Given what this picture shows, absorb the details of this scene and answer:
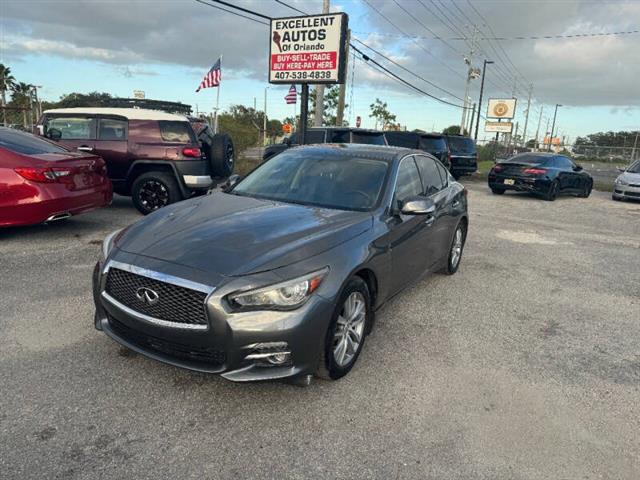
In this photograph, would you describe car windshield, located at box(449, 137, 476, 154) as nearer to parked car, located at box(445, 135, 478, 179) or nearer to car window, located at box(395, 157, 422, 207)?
parked car, located at box(445, 135, 478, 179)

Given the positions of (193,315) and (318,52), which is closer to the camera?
(193,315)

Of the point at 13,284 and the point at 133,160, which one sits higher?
the point at 133,160

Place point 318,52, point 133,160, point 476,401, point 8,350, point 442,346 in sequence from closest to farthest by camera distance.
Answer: point 476,401 → point 8,350 → point 442,346 → point 133,160 → point 318,52

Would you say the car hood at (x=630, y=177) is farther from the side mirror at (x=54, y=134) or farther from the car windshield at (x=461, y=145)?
the side mirror at (x=54, y=134)

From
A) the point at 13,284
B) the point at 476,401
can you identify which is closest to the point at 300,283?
the point at 476,401

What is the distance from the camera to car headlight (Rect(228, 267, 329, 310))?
8.93 ft

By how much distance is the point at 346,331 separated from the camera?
3309 mm

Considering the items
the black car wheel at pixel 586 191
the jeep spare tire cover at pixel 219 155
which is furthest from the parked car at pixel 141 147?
the black car wheel at pixel 586 191

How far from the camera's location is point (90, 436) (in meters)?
2.62

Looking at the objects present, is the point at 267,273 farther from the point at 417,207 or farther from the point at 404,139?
the point at 404,139

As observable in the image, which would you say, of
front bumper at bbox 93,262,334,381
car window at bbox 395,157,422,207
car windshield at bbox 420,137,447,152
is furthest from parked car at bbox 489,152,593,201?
front bumper at bbox 93,262,334,381

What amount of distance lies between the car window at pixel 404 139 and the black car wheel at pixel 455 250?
10.4 metres

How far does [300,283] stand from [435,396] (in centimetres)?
127

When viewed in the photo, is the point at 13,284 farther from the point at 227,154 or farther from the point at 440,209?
the point at 227,154
